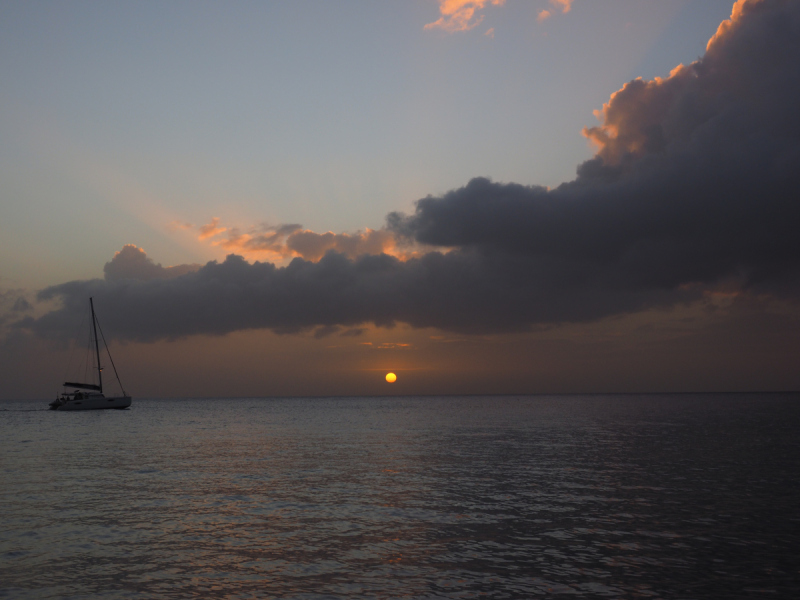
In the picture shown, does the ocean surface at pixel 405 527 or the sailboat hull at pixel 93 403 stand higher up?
the ocean surface at pixel 405 527

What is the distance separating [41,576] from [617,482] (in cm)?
2985

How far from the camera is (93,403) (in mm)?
144000

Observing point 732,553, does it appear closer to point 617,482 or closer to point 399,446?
point 617,482

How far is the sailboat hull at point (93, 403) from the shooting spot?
471ft

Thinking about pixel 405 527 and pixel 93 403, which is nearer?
pixel 405 527

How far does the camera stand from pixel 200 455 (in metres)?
53.7

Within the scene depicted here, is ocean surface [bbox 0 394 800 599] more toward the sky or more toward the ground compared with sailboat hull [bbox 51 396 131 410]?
more toward the sky

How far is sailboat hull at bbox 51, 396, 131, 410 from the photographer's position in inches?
5655

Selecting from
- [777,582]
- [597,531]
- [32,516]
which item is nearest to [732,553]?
[777,582]

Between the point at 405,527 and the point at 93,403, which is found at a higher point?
the point at 405,527

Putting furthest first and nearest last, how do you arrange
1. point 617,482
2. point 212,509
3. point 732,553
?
point 617,482 → point 212,509 → point 732,553

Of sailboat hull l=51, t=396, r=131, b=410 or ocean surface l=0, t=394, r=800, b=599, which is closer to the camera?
ocean surface l=0, t=394, r=800, b=599

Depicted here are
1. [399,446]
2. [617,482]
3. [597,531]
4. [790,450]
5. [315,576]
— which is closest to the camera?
[315,576]

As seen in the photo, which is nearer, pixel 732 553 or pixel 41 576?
pixel 41 576
